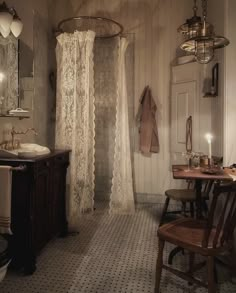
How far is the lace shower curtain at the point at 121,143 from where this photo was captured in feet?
11.9

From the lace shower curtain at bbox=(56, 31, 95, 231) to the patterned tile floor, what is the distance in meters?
0.48

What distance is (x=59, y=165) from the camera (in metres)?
2.86

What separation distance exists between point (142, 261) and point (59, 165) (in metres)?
1.22

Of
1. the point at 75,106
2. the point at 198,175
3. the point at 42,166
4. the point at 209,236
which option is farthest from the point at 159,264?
the point at 75,106

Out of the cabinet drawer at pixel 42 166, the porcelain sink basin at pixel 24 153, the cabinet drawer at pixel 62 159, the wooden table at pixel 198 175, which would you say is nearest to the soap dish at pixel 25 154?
the porcelain sink basin at pixel 24 153

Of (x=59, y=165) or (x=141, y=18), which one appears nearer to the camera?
(x=59, y=165)

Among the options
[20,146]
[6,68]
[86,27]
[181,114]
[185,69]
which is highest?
[86,27]

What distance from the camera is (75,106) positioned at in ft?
10.9

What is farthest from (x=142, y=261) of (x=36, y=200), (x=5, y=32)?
(x=5, y=32)

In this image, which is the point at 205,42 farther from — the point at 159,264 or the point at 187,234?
the point at 159,264

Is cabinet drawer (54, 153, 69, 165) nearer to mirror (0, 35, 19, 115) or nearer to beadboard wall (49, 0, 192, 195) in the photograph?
mirror (0, 35, 19, 115)

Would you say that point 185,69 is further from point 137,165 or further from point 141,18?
point 137,165

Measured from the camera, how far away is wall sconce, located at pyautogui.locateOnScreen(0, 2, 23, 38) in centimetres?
248

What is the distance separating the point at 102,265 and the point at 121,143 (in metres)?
1.64
